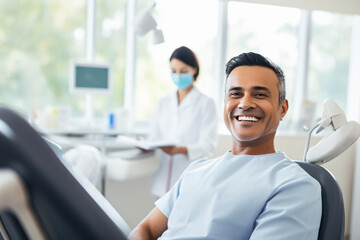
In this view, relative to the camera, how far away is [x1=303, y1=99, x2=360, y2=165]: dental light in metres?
1.19

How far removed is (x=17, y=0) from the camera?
2.98 meters

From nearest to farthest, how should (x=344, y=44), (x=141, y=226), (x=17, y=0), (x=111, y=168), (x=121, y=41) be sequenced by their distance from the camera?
(x=141, y=226), (x=111, y=168), (x=17, y=0), (x=121, y=41), (x=344, y=44)

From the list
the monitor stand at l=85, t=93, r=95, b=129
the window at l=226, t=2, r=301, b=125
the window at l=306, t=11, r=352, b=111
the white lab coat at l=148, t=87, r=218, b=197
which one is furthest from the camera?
the window at l=306, t=11, r=352, b=111

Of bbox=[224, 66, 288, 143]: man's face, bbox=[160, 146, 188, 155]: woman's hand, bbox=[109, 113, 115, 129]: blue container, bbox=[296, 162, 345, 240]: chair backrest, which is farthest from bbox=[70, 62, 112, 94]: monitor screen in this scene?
bbox=[296, 162, 345, 240]: chair backrest

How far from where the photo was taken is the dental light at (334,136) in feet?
3.90

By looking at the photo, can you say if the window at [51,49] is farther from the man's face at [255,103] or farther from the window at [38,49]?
the man's face at [255,103]

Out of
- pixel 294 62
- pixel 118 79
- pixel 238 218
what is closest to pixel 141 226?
pixel 238 218

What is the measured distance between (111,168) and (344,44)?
2.79 metres

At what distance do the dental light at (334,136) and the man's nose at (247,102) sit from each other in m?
0.27

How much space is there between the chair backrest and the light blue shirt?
0.04 m

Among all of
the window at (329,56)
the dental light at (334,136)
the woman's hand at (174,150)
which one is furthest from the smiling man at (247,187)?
the window at (329,56)

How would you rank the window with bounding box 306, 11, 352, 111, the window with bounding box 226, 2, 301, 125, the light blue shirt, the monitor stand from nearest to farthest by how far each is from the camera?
the light blue shirt
the monitor stand
the window with bounding box 226, 2, 301, 125
the window with bounding box 306, 11, 352, 111

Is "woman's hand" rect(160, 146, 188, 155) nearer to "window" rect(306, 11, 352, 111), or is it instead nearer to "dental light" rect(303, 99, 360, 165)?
"dental light" rect(303, 99, 360, 165)

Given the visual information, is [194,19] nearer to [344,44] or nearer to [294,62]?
[294,62]
